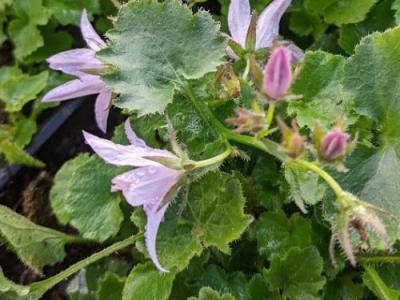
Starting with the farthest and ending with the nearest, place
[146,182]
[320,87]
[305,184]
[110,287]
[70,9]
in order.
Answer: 1. [70,9]
2. [110,287]
3. [320,87]
4. [305,184]
5. [146,182]

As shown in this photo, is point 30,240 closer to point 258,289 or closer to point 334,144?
point 258,289

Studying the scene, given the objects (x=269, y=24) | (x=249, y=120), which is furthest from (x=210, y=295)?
(x=269, y=24)

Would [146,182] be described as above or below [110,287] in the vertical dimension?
above

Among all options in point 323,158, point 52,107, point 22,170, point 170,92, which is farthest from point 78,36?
point 323,158

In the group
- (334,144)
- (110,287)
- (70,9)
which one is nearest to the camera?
(334,144)

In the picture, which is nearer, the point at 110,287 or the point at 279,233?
the point at 279,233

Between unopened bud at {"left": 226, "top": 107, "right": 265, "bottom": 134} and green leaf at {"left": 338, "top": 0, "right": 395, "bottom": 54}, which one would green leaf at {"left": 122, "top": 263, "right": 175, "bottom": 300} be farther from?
green leaf at {"left": 338, "top": 0, "right": 395, "bottom": 54}

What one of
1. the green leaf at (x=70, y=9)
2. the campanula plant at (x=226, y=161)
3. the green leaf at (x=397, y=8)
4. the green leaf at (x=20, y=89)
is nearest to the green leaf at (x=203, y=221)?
the campanula plant at (x=226, y=161)

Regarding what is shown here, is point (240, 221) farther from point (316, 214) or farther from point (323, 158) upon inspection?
point (323, 158)
